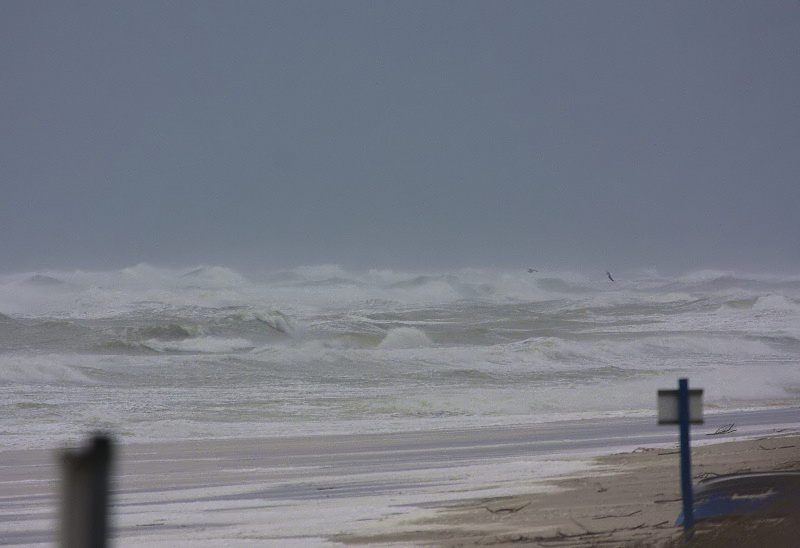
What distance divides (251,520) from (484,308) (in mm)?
51172

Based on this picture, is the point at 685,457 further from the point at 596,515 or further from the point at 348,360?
the point at 348,360

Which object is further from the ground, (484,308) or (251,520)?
(484,308)

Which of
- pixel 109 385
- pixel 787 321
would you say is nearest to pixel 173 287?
pixel 787 321

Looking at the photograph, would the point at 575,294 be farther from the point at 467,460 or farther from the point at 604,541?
the point at 604,541

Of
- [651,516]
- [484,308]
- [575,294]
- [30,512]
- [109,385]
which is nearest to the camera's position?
[651,516]

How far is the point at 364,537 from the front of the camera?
611 centimetres

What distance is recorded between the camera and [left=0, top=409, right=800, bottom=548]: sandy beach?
615 cm

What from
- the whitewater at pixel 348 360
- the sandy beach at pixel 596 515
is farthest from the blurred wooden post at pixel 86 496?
the whitewater at pixel 348 360

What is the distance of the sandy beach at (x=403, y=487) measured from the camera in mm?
6148

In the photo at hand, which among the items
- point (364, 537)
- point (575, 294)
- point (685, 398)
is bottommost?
point (364, 537)

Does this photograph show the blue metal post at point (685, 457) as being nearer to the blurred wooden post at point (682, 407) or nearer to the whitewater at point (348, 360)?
the blurred wooden post at point (682, 407)

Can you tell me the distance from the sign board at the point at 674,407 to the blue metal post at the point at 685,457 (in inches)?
1.0

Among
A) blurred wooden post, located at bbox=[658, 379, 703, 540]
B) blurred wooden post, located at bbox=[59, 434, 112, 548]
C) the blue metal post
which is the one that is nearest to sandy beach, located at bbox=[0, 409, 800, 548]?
the blue metal post

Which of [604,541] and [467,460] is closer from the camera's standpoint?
[604,541]
